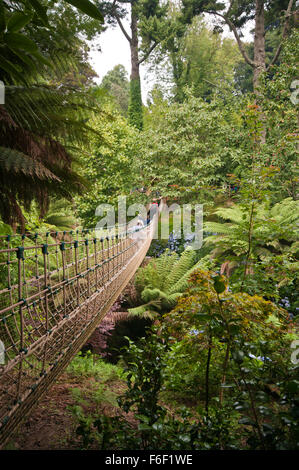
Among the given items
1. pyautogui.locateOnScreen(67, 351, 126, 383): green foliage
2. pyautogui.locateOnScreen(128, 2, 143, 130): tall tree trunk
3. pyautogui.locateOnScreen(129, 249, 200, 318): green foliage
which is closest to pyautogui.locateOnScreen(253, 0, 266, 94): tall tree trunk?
pyautogui.locateOnScreen(129, 249, 200, 318): green foliage

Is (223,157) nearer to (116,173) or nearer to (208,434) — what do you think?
(116,173)

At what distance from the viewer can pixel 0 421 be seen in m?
0.95

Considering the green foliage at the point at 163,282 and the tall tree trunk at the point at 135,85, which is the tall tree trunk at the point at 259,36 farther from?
the tall tree trunk at the point at 135,85

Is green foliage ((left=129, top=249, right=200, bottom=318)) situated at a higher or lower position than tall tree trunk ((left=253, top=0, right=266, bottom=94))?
lower

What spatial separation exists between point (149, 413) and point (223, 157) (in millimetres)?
6840

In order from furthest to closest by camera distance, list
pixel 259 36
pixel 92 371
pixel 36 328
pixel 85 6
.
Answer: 1. pixel 259 36
2. pixel 92 371
3. pixel 36 328
4. pixel 85 6

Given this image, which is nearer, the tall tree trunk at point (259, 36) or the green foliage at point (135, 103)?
the tall tree trunk at point (259, 36)

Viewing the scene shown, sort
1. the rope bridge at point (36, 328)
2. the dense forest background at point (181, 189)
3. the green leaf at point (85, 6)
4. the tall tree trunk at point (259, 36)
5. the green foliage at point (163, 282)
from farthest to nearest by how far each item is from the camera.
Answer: the tall tree trunk at point (259, 36), the green foliage at point (163, 282), the rope bridge at point (36, 328), the dense forest background at point (181, 189), the green leaf at point (85, 6)

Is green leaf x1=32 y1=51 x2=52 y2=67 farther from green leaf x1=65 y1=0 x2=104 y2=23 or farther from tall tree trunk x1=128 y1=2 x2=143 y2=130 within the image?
tall tree trunk x1=128 y1=2 x2=143 y2=130

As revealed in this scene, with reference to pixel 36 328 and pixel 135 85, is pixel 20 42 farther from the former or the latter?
pixel 135 85

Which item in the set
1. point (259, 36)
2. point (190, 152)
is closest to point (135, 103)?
point (259, 36)

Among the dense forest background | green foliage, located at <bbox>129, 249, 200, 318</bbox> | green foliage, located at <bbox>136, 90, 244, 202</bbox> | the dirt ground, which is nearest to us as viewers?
the dense forest background

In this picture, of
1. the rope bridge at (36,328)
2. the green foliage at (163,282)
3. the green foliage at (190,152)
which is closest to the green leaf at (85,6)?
the rope bridge at (36,328)

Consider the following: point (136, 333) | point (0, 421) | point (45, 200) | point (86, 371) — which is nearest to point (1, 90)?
point (45, 200)
